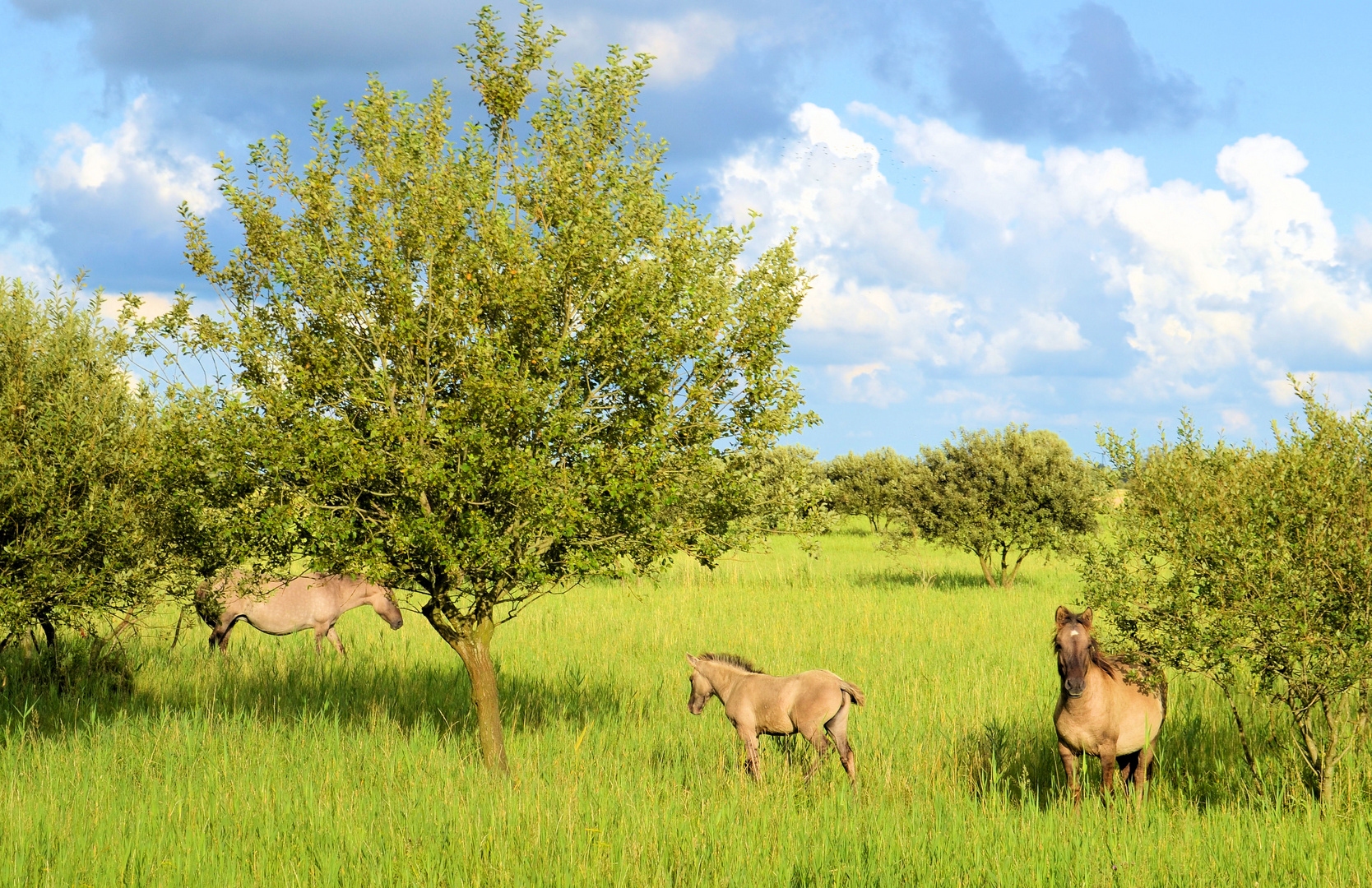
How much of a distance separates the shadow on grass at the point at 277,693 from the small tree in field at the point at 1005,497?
696 inches

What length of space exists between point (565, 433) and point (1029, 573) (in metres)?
30.8

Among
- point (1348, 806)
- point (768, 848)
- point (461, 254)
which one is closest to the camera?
point (768, 848)

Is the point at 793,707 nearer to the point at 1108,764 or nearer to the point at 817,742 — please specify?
the point at 817,742

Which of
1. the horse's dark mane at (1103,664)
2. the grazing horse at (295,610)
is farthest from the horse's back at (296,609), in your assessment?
the horse's dark mane at (1103,664)

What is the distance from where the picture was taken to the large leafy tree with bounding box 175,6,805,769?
9.88 meters

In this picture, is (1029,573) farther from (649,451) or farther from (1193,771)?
(649,451)

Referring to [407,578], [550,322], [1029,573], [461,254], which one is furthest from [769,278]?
[1029,573]

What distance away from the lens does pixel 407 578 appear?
35.3ft

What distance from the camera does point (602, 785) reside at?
10.4 meters

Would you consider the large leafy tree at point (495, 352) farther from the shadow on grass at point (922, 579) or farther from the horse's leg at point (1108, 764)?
the shadow on grass at point (922, 579)

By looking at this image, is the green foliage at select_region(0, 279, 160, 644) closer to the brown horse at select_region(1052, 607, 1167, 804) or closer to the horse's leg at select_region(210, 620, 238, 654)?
the horse's leg at select_region(210, 620, 238, 654)

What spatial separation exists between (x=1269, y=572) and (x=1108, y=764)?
253 cm

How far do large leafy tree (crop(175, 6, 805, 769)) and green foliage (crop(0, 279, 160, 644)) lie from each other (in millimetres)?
1999

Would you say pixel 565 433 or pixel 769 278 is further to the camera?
pixel 769 278
